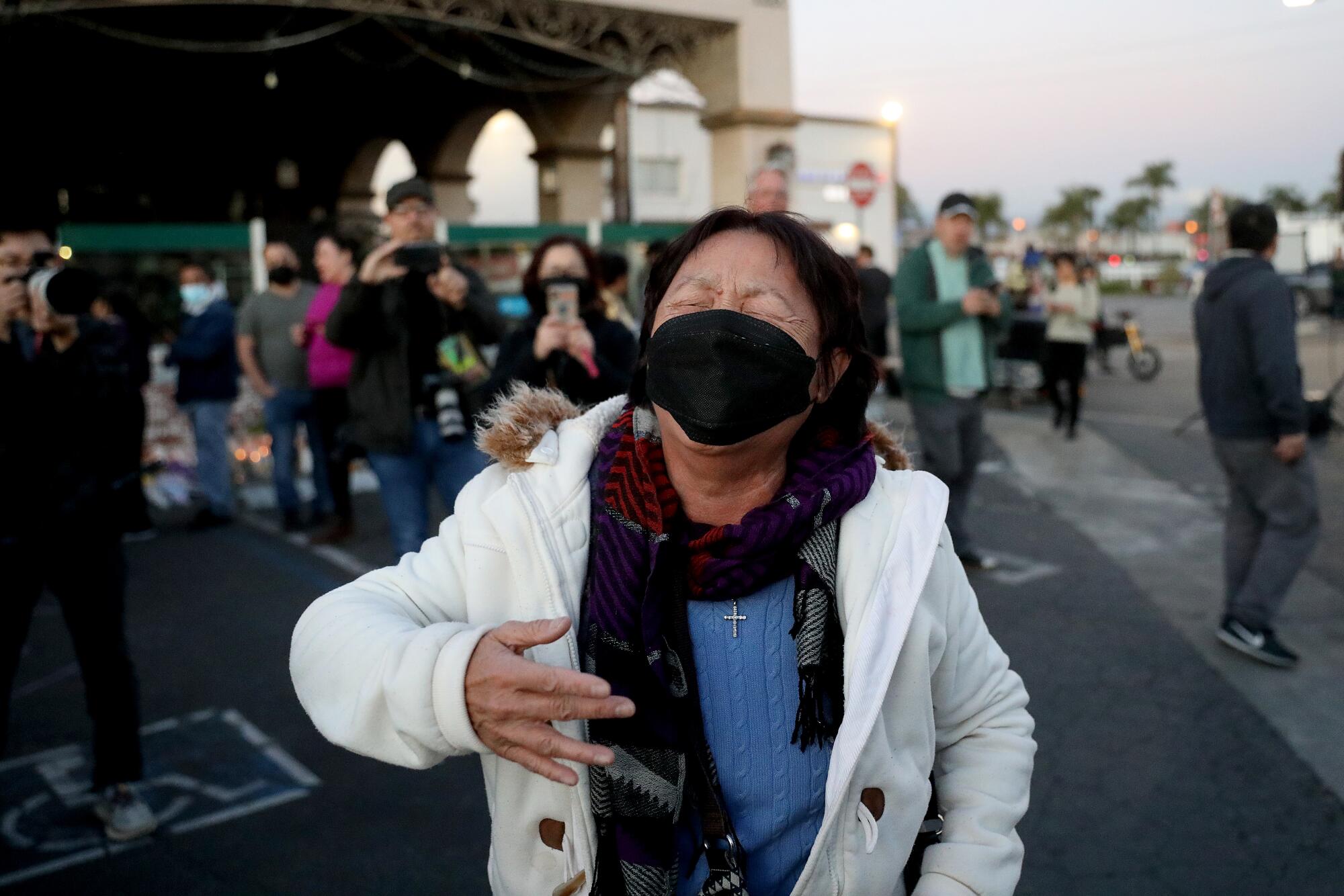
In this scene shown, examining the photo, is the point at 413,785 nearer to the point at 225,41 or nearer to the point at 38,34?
the point at 38,34

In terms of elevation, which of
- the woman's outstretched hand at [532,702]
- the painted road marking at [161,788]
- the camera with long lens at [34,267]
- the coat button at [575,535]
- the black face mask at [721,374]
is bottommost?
the painted road marking at [161,788]

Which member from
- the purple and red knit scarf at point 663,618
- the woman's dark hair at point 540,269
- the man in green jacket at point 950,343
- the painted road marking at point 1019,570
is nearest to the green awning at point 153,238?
the woman's dark hair at point 540,269

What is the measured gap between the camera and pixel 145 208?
2067 cm

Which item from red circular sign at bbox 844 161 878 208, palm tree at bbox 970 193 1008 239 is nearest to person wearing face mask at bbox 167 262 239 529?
red circular sign at bbox 844 161 878 208

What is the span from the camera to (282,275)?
7660mm

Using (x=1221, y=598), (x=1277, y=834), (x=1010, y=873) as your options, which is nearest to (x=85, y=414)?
(x=1010, y=873)

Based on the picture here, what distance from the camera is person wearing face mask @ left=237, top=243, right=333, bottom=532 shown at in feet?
24.9

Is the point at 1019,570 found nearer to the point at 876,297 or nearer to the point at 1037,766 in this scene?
the point at 1037,766

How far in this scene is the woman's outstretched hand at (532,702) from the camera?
4.40 feet

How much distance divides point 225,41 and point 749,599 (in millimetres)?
14662

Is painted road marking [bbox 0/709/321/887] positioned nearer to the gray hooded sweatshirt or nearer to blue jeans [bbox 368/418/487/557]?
blue jeans [bbox 368/418/487/557]

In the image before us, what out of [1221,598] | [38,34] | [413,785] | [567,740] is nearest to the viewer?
[567,740]

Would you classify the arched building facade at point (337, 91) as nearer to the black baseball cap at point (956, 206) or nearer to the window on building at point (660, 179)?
the black baseball cap at point (956, 206)

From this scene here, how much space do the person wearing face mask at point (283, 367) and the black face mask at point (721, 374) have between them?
642cm
